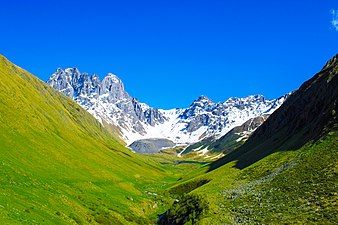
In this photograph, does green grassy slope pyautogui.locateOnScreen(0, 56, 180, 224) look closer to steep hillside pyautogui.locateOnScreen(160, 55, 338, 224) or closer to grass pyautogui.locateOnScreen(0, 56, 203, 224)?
grass pyautogui.locateOnScreen(0, 56, 203, 224)

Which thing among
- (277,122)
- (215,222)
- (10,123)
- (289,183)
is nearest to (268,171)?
(289,183)

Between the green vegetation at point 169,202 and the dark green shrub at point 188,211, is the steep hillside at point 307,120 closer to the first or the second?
the green vegetation at point 169,202

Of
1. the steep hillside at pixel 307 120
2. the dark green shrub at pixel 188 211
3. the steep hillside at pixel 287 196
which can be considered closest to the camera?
the steep hillside at pixel 287 196

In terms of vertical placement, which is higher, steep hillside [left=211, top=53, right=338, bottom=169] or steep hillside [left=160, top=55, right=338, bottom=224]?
steep hillside [left=211, top=53, right=338, bottom=169]

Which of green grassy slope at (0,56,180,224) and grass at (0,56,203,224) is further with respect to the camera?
grass at (0,56,203,224)

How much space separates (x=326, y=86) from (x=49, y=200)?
9621 centimetres

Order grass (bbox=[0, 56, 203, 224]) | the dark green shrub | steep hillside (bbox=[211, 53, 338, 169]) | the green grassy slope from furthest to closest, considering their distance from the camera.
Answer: steep hillside (bbox=[211, 53, 338, 169]) < the dark green shrub < grass (bbox=[0, 56, 203, 224]) < the green grassy slope

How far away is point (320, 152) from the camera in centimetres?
6297

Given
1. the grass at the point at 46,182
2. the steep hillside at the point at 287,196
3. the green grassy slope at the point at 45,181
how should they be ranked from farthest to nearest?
the steep hillside at the point at 287,196 < the grass at the point at 46,182 < the green grassy slope at the point at 45,181

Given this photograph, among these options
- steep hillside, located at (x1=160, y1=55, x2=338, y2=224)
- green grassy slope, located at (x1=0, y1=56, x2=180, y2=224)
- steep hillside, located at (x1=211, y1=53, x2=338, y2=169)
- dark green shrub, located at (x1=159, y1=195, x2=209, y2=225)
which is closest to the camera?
green grassy slope, located at (x1=0, y1=56, x2=180, y2=224)

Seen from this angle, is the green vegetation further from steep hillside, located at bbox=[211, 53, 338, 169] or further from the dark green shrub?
steep hillside, located at bbox=[211, 53, 338, 169]

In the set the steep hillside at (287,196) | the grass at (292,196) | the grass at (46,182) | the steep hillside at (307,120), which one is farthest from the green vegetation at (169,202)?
the steep hillside at (307,120)

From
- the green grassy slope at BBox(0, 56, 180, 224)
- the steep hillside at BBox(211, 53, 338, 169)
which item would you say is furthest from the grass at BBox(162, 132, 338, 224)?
the green grassy slope at BBox(0, 56, 180, 224)

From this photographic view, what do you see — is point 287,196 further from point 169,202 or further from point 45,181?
point 169,202
